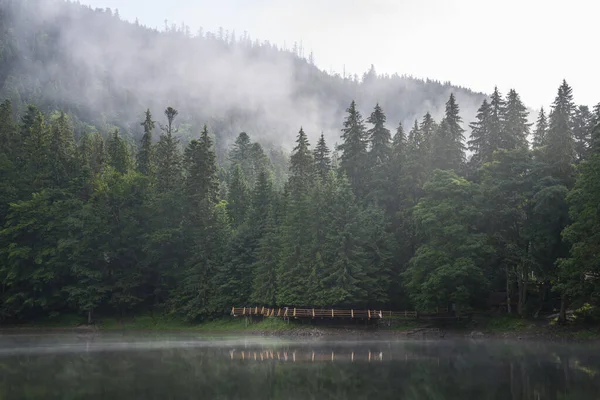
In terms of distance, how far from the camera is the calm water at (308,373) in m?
22.2

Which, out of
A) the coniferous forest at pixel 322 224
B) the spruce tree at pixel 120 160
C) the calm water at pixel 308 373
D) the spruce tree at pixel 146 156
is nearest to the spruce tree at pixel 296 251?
the coniferous forest at pixel 322 224

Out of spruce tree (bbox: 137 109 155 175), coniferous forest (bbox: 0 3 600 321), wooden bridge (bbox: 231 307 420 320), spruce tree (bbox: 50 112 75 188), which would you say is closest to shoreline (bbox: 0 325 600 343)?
wooden bridge (bbox: 231 307 420 320)

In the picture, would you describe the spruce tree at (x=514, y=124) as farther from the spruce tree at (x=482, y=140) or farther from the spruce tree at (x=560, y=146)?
the spruce tree at (x=560, y=146)

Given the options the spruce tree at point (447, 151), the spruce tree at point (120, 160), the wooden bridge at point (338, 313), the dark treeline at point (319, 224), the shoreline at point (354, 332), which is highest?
the spruce tree at point (120, 160)

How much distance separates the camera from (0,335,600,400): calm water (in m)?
22.2

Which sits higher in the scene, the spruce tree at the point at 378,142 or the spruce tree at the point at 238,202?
the spruce tree at the point at 378,142

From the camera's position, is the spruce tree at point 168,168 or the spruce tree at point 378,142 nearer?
the spruce tree at point 378,142

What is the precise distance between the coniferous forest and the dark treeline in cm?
20

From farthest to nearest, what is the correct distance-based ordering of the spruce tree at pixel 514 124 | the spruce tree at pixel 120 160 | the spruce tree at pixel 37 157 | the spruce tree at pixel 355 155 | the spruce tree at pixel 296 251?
the spruce tree at pixel 120 160, the spruce tree at pixel 355 155, the spruce tree at pixel 37 157, the spruce tree at pixel 514 124, the spruce tree at pixel 296 251

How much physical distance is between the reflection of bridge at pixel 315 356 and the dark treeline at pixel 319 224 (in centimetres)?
1742

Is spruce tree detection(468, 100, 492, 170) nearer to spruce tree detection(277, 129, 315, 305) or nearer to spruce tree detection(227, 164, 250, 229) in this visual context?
spruce tree detection(277, 129, 315, 305)

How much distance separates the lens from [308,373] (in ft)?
92.8

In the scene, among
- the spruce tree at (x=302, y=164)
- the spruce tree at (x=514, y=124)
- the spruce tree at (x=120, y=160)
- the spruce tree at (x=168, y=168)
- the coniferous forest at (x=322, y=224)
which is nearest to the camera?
the coniferous forest at (x=322, y=224)

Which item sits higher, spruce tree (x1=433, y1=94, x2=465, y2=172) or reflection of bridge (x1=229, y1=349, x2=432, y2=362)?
spruce tree (x1=433, y1=94, x2=465, y2=172)
